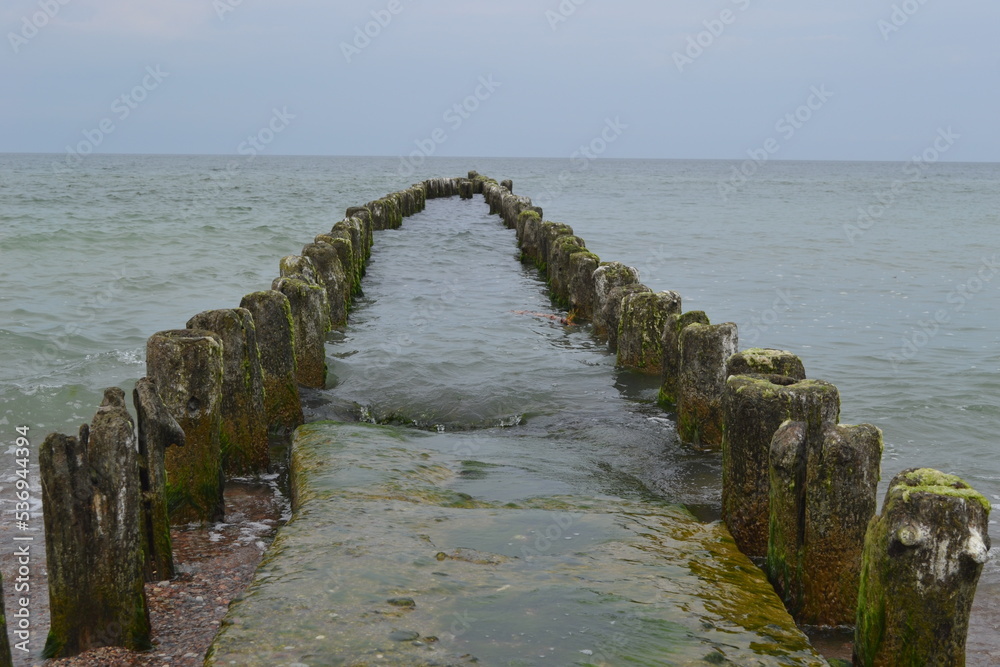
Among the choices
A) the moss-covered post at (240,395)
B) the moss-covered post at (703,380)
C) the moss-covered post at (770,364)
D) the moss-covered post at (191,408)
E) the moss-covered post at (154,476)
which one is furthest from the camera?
the moss-covered post at (703,380)

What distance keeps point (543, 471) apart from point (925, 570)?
10.8 feet

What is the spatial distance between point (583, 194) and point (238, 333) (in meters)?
60.8

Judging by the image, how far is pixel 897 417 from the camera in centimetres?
1006

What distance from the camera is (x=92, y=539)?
12.8 feet

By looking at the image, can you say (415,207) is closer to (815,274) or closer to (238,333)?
(815,274)

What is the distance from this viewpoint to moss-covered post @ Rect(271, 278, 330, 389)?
8.70 m

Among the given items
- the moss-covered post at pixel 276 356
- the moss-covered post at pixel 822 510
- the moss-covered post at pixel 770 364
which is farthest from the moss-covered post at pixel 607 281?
the moss-covered post at pixel 822 510

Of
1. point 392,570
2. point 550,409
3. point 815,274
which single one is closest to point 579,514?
point 392,570

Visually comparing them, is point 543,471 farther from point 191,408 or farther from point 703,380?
point 191,408

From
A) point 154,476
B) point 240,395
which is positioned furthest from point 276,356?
point 154,476

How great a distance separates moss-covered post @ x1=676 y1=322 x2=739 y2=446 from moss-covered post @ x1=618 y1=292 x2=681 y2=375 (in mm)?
1750

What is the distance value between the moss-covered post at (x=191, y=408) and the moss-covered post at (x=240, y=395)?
51cm

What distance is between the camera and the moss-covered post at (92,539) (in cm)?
384

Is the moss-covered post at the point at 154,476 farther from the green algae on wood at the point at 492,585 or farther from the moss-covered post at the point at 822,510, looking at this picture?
the moss-covered post at the point at 822,510
